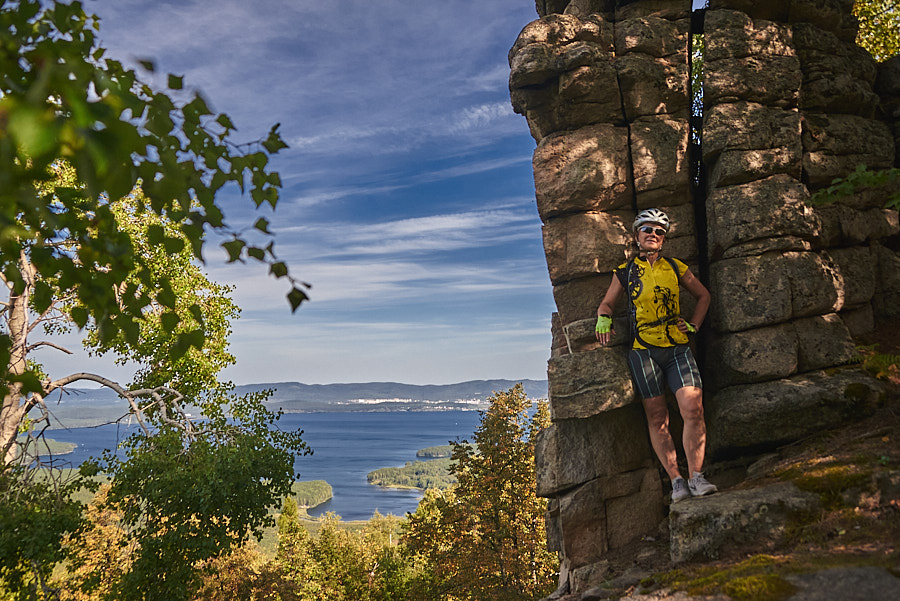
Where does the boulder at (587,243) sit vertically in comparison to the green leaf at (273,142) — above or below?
above

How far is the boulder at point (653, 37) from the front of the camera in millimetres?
9445

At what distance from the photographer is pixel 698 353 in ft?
28.9

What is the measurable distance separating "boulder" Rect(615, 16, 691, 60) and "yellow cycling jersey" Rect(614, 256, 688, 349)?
3.85 metres

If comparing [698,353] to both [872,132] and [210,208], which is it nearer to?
[872,132]

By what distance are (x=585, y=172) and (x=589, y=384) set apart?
3.29m

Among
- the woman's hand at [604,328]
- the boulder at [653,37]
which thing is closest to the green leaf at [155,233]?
the woman's hand at [604,328]

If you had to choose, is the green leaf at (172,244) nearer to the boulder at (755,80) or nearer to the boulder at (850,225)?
the boulder at (755,80)

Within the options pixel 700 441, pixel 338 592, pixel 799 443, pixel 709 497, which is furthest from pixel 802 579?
pixel 338 592

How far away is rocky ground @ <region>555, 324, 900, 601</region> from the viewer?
4219mm

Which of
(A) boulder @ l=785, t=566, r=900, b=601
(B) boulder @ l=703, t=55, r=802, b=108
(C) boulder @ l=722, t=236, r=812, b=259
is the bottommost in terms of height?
(A) boulder @ l=785, t=566, r=900, b=601

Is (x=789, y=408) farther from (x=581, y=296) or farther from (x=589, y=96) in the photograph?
(x=589, y=96)

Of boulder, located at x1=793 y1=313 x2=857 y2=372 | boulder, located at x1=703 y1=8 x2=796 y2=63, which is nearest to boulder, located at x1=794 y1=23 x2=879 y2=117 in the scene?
boulder, located at x1=703 y1=8 x2=796 y2=63

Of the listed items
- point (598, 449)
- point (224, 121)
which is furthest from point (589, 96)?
point (224, 121)

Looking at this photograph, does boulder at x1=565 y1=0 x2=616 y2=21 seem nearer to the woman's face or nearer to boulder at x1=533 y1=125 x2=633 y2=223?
boulder at x1=533 y1=125 x2=633 y2=223
